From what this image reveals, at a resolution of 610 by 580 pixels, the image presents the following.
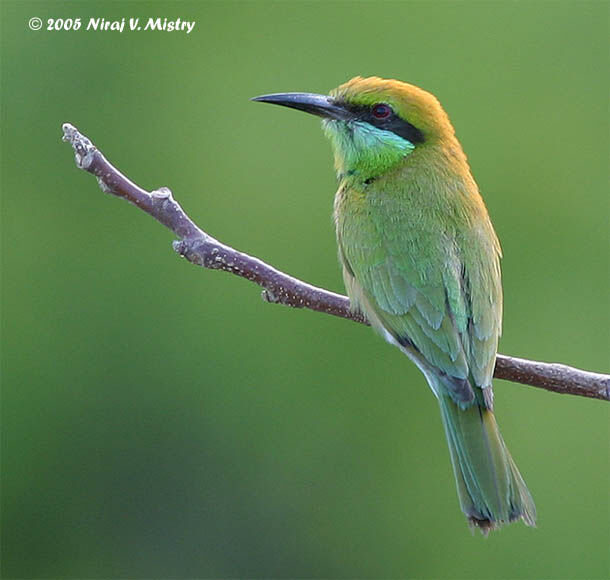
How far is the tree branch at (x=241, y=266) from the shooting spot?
1.95 metres

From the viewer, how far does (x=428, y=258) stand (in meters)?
2.23

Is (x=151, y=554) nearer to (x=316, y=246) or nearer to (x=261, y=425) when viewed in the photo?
(x=261, y=425)

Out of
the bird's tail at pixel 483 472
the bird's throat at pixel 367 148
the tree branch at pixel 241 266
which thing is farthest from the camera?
the bird's throat at pixel 367 148

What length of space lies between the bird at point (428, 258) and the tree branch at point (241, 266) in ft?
0.31

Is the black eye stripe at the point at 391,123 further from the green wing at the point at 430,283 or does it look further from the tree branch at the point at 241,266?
the tree branch at the point at 241,266

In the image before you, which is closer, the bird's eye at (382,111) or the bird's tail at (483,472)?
the bird's tail at (483,472)

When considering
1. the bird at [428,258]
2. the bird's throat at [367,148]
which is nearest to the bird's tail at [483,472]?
the bird at [428,258]

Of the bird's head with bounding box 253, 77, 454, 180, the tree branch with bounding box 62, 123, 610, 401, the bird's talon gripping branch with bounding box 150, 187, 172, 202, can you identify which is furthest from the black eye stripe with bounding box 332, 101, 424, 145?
the bird's talon gripping branch with bounding box 150, 187, 172, 202

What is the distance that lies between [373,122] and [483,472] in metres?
0.84

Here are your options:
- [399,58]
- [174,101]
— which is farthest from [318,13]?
[174,101]

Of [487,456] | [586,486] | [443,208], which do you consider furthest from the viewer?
[586,486]

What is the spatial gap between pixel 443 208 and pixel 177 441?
1.70 meters

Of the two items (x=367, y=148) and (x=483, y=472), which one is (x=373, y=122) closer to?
(x=367, y=148)

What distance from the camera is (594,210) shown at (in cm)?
387
